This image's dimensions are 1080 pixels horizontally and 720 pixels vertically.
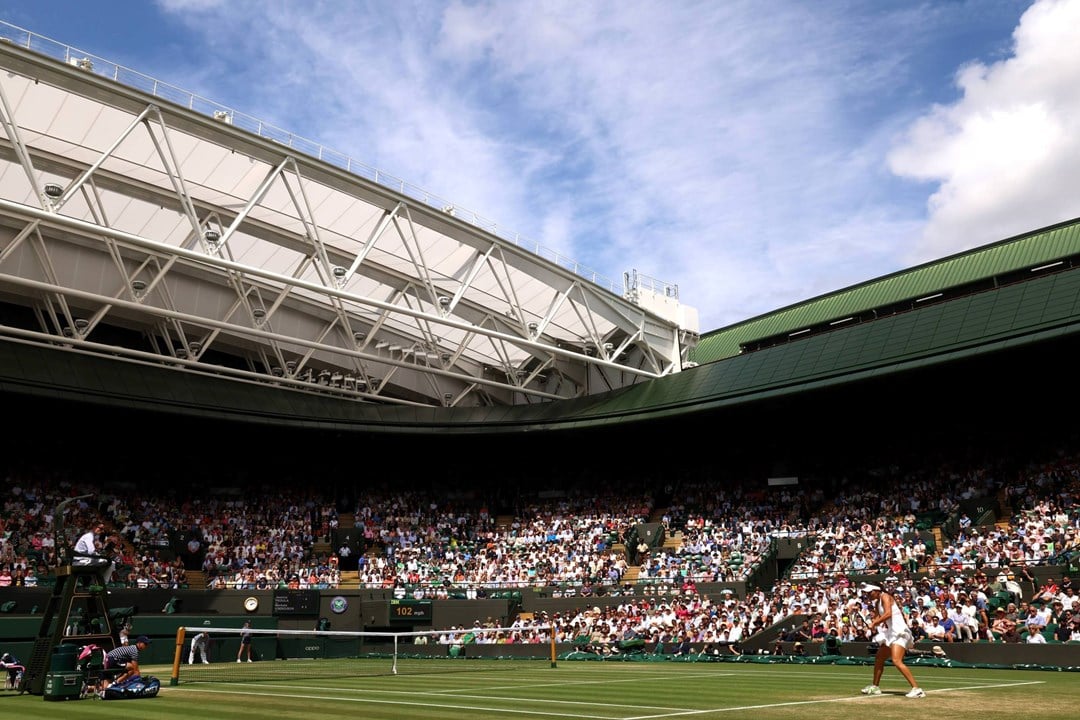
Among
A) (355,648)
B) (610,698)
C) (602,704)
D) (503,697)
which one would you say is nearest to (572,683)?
(503,697)

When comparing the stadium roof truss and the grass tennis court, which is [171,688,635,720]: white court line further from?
the stadium roof truss

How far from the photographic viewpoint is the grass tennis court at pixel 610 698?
11180 millimetres

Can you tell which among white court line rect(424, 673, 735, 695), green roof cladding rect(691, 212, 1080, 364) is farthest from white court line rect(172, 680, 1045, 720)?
green roof cladding rect(691, 212, 1080, 364)

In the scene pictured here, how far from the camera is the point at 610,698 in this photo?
13.8 metres

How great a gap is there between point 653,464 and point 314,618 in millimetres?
18215

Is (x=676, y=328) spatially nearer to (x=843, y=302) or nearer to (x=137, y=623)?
(x=843, y=302)

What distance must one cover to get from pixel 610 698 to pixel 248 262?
27.4 meters

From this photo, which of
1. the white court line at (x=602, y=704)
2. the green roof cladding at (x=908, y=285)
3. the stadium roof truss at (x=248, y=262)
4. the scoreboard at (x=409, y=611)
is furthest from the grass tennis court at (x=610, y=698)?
the green roof cladding at (x=908, y=285)

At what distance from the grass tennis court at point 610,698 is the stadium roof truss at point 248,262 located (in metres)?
13.9

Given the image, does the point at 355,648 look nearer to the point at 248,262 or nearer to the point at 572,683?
the point at 248,262

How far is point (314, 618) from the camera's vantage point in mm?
38781

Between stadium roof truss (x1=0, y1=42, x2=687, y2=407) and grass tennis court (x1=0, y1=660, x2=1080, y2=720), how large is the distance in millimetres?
13945

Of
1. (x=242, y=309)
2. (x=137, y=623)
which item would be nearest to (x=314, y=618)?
(x=137, y=623)

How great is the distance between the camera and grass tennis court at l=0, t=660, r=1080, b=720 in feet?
36.7
